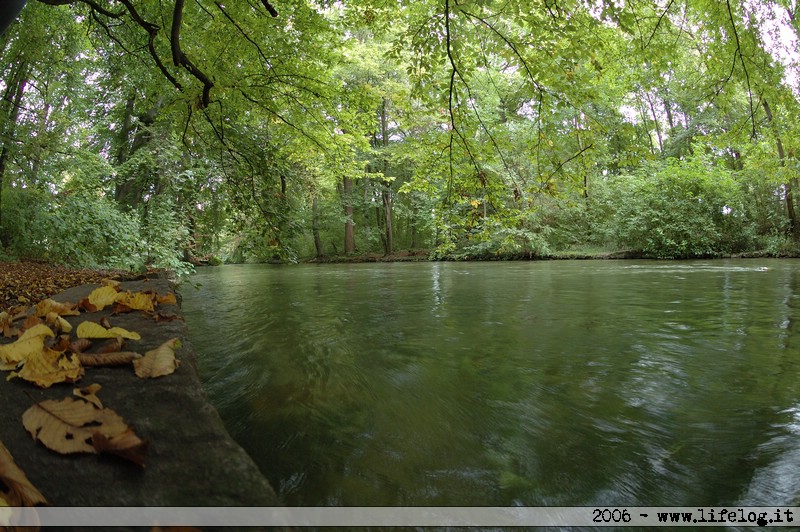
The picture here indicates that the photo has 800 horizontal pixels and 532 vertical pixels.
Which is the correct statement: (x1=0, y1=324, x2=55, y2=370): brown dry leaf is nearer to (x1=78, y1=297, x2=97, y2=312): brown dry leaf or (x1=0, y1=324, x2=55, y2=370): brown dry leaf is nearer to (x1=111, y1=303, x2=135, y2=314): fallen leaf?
(x1=111, y1=303, x2=135, y2=314): fallen leaf

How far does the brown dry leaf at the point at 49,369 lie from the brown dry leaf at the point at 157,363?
0.59 feet

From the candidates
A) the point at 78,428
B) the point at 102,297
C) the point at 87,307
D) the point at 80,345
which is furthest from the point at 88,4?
the point at 78,428

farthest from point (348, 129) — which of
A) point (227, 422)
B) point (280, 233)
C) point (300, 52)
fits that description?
point (227, 422)

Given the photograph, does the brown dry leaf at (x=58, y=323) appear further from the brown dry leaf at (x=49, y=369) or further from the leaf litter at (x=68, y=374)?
the brown dry leaf at (x=49, y=369)

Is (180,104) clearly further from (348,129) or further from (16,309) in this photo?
(348,129)

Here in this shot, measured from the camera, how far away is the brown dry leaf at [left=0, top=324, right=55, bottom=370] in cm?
156

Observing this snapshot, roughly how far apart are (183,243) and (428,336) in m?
9.58

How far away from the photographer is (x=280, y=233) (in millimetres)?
4895

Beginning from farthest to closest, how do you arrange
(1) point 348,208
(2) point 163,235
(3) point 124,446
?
(1) point 348,208 < (2) point 163,235 < (3) point 124,446

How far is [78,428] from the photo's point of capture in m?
1.09

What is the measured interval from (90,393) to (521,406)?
1914 millimetres

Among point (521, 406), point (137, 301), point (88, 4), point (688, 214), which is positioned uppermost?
point (88, 4)

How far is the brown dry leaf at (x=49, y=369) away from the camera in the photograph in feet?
4.55

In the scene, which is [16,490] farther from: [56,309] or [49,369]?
[56,309]
